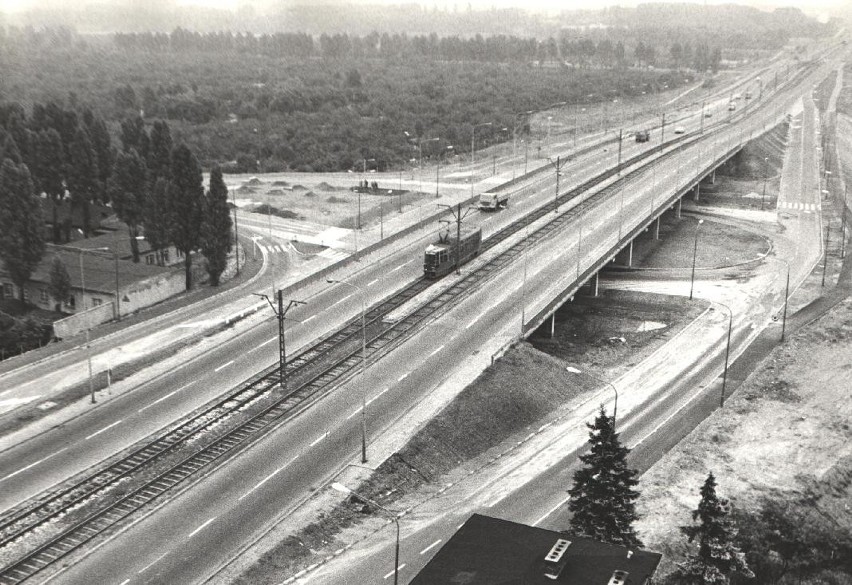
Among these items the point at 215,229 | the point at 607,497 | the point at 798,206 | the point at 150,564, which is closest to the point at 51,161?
the point at 215,229

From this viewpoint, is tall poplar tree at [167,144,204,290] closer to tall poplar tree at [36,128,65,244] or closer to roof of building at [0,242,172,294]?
roof of building at [0,242,172,294]

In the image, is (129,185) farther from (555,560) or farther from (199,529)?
(555,560)

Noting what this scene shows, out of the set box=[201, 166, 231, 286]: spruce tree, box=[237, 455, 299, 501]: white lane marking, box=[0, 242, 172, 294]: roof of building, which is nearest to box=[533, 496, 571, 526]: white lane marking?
box=[237, 455, 299, 501]: white lane marking

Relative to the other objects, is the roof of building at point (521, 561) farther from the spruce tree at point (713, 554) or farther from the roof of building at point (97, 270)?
the roof of building at point (97, 270)

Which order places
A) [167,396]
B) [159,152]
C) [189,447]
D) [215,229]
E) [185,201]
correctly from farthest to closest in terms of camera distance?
1. [159,152]
2. [185,201]
3. [215,229]
4. [167,396]
5. [189,447]

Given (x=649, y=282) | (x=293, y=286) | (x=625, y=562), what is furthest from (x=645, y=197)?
(x=625, y=562)

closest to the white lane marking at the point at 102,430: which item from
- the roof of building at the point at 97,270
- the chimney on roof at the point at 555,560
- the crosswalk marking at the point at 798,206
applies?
the roof of building at the point at 97,270

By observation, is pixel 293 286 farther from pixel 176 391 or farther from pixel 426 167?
pixel 426 167
